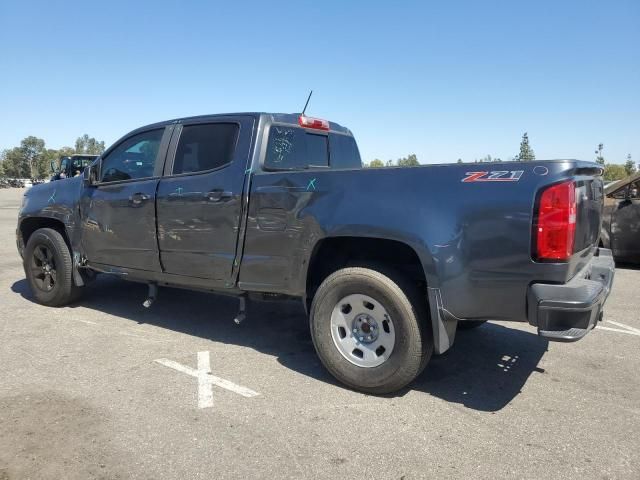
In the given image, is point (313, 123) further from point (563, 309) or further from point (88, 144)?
point (88, 144)

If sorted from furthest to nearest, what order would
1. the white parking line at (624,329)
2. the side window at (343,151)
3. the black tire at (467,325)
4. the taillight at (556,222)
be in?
the side window at (343,151), the white parking line at (624,329), the black tire at (467,325), the taillight at (556,222)

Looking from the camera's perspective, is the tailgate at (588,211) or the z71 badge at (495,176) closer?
the z71 badge at (495,176)

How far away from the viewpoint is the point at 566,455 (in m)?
2.69

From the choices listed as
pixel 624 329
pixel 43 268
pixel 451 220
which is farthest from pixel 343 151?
pixel 43 268

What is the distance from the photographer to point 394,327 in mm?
3316

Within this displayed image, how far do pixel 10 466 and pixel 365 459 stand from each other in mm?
1883

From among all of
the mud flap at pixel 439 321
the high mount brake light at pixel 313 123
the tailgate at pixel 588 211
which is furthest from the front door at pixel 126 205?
the tailgate at pixel 588 211

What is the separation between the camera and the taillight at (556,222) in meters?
2.76

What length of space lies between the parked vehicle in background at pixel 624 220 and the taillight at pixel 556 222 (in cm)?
643

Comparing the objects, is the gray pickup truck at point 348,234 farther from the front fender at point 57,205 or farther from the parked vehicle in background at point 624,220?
the parked vehicle in background at point 624,220

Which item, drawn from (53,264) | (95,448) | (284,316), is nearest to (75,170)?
(53,264)

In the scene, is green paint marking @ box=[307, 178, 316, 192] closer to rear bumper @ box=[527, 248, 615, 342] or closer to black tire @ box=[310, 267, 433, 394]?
black tire @ box=[310, 267, 433, 394]

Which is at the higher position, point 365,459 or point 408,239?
point 408,239

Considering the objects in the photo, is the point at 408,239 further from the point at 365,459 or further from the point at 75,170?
the point at 75,170
